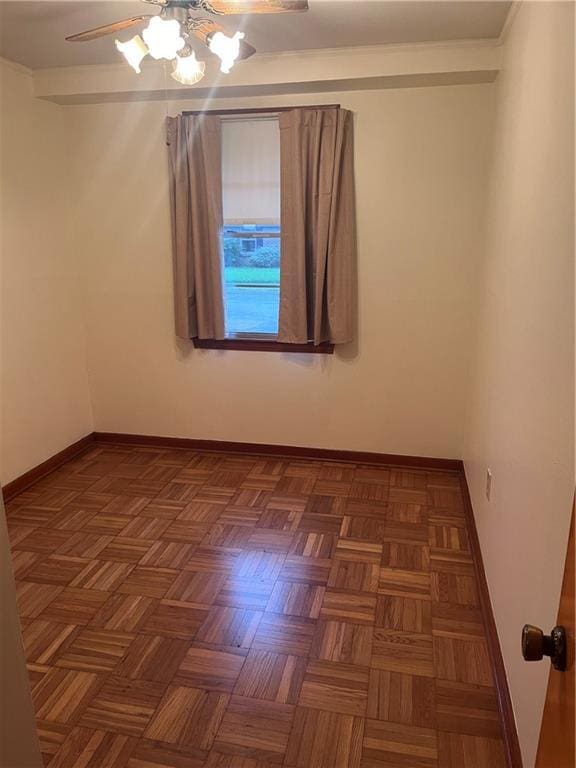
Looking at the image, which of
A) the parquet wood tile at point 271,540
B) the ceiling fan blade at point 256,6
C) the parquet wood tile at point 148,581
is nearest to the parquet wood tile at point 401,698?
the parquet wood tile at point 271,540

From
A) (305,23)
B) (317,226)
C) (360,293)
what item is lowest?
(360,293)

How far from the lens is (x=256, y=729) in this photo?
5.75 feet

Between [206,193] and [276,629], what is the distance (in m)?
2.41

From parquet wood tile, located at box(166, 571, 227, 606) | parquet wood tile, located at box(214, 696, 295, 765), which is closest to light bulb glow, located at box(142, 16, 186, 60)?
parquet wood tile, located at box(166, 571, 227, 606)

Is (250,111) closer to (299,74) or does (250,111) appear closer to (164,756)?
(299,74)

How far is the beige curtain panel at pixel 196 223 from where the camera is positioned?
326 cm

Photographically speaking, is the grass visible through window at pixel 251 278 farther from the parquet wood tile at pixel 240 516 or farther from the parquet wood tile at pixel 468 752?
the parquet wood tile at pixel 468 752

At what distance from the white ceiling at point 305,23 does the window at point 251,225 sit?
513mm

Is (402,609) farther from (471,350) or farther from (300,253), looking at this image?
(300,253)

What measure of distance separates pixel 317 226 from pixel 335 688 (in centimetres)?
235

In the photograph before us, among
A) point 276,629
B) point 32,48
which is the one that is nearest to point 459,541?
point 276,629

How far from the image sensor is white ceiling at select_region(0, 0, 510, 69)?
2.33m

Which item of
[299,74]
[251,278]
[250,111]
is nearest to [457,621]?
[251,278]

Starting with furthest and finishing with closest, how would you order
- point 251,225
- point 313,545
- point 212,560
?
point 251,225
point 313,545
point 212,560
